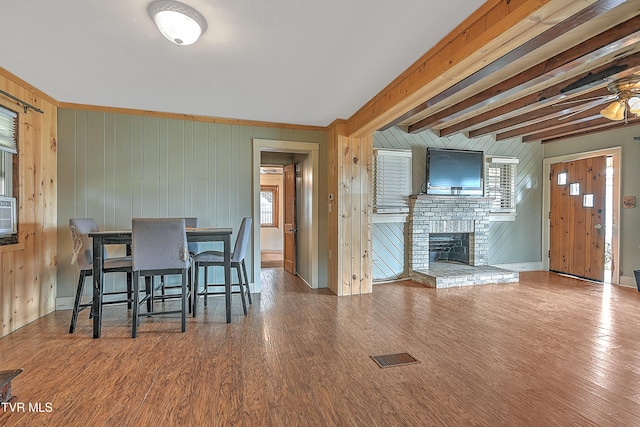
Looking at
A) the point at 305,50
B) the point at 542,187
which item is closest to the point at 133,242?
the point at 305,50

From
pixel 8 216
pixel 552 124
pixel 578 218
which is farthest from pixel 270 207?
pixel 578 218

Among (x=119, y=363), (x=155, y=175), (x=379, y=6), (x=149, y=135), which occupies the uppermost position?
(x=379, y=6)

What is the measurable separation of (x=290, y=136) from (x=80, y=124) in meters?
2.59

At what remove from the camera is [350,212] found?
426 cm

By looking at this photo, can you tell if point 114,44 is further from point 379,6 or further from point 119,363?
point 119,363

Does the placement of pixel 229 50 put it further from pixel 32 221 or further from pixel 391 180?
pixel 391 180

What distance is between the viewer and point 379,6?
185 cm

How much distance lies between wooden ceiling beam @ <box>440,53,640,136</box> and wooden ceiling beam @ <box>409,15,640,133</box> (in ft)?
0.83

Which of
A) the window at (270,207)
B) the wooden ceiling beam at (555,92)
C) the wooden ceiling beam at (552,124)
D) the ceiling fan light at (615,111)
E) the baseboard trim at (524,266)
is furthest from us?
the window at (270,207)

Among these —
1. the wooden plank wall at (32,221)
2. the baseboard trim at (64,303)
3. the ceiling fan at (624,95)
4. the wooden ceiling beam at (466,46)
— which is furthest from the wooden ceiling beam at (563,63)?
the baseboard trim at (64,303)

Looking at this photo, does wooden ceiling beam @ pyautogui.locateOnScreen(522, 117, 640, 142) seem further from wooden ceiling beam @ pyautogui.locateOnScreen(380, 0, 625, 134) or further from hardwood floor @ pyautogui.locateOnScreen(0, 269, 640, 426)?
wooden ceiling beam @ pyautogui.locateOnScreen(380, 0, 625, 134)

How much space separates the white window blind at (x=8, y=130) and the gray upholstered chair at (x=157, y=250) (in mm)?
1425

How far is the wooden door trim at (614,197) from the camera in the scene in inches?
192

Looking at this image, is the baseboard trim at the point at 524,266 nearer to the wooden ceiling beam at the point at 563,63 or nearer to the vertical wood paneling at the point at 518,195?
the vertical wood paneling at the point at 518,195
